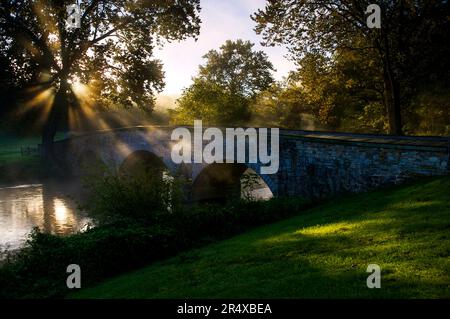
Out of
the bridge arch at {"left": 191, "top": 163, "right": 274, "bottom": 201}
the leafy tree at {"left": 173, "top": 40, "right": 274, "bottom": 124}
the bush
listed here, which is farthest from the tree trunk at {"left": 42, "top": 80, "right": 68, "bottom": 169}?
the bush

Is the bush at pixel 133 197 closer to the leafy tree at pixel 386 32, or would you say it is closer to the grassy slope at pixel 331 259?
the grassy slope at pixel 331 259

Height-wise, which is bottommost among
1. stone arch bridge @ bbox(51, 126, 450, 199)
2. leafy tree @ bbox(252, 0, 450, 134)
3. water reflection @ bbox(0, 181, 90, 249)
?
water reflection @ bbox(0, 181, 90, 249)

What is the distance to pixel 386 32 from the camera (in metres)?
22.7

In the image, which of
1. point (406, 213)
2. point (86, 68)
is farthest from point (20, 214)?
point (406, 213)

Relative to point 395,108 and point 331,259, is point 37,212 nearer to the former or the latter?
point 395,108

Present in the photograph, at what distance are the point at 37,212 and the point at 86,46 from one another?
1717 centimetres

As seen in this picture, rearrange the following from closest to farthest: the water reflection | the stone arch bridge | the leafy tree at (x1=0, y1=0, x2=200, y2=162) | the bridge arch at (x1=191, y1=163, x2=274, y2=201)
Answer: the stone arch bridge → the water reflection → the bridge arch at (x1=191, y1=163, x2=274, y2=201) → the leafy tree at (x1=0, y1=0, x2=200, y2=162)

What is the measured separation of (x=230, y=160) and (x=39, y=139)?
54.7 metres

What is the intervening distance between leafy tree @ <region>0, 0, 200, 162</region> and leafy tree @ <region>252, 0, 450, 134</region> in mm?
14460

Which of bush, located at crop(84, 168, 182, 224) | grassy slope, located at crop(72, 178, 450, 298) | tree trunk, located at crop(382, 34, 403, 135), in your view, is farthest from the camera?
tree trunk, located at crop(382, 34, 403, 135)

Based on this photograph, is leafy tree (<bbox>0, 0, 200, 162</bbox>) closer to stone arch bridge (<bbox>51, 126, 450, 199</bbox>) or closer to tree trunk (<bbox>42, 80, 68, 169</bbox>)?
tree trunk (<bbox>42, 80, 68, 169</bbox>)

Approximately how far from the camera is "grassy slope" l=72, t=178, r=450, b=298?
7527 mm

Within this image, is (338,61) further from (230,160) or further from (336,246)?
(336,246)

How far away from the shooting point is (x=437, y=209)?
11.0 m
